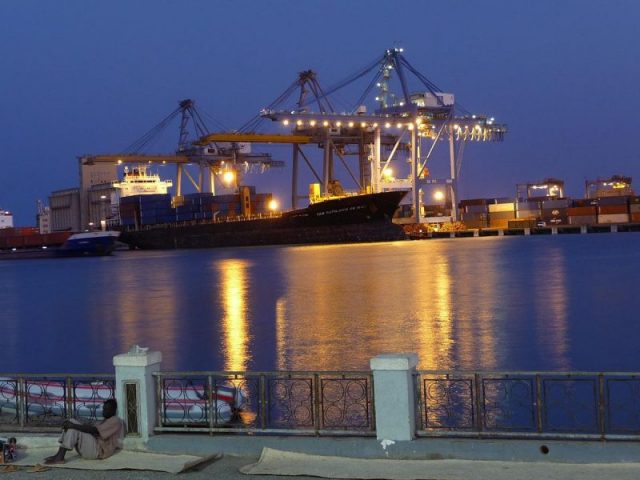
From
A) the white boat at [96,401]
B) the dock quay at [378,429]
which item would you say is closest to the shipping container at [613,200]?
the white boat at [96,401]

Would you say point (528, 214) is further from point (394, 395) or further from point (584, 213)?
point (394, 395)

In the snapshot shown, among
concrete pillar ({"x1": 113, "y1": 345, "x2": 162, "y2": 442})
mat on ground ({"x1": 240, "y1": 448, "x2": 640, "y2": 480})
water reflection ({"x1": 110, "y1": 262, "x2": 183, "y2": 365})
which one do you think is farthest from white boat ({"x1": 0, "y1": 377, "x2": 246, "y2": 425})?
water reflection ({"x1": 110, "y1": 262, "x2": 183, "y2": 365})

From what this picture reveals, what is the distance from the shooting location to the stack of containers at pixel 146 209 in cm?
10012

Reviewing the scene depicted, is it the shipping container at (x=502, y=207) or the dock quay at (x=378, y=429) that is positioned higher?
the shipping container at (x=502, y=207)

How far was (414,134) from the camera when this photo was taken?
8406 cm

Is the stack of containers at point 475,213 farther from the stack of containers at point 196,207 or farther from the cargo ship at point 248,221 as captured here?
the stack of containers at point 196,207

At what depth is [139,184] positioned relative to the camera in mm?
108188

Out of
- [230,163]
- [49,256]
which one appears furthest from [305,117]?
[49,256]

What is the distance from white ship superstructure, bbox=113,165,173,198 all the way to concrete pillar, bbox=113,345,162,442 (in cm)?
10195

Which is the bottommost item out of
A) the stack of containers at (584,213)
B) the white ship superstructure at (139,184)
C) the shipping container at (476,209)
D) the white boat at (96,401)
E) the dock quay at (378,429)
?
the white boat at (96,401)

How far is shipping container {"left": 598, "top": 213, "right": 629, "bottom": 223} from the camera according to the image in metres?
114

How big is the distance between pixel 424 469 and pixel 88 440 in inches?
127

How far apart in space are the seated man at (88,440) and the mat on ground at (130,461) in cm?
8

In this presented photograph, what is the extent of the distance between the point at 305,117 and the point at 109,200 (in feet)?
143
